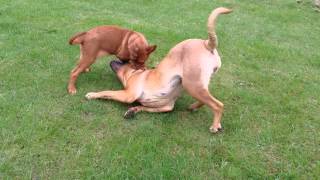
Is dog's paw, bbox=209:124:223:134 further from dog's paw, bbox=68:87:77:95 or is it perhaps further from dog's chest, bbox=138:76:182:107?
dog's paw, bbox=68:87:77:95

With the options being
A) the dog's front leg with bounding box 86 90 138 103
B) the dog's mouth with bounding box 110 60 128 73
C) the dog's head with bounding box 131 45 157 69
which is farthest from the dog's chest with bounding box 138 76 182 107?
the dog's mouth with bounding box 110 60 128 73

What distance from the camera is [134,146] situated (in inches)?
191

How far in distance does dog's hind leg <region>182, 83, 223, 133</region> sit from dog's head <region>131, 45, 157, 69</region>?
1.05 meters

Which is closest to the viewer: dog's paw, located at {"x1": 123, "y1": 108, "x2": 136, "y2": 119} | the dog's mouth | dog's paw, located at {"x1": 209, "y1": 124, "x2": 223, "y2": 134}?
dog's paw, located at {"x1": 209, "y1": 124, "x2": 223, "y2": 134}

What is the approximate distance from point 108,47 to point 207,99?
165 cm

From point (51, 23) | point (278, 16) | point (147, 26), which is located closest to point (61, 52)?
point (51, 23)

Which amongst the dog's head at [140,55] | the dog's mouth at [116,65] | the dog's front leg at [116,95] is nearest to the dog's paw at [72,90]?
the dog's front leg at [116,95]

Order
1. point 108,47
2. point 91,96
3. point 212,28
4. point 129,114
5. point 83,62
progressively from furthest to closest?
1. point 108,47
2. point 83,62
3. point 91,96
4. point 129,114
5. point 212,28

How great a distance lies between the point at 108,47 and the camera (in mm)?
6082

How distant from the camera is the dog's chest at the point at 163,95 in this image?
17.9 ft

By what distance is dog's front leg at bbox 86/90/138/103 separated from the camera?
561 centimetres

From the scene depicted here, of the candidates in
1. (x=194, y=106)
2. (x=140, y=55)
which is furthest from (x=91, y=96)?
(x=194, y=106)

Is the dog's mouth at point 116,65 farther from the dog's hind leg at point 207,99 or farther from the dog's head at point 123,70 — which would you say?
the dog's hind leg at point 207,99

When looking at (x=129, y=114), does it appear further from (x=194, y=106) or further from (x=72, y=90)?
(x=72, y=90)
